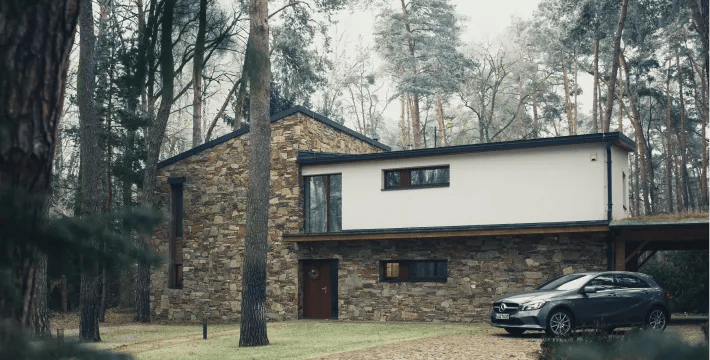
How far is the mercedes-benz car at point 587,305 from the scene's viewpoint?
1625 cm

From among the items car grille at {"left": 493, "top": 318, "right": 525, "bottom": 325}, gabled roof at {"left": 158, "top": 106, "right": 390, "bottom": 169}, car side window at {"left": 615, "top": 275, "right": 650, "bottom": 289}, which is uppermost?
gabled roof at {"left": 158, "top": 106, "right": 390, "bottom": 169}

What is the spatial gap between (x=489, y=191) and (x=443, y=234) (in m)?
1.70

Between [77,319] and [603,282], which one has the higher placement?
[603,282]

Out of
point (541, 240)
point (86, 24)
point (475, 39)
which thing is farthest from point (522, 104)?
point (86, 24)

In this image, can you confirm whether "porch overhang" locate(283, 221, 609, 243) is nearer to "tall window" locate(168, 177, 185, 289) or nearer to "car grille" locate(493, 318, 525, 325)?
"car grille" locate(493, 318, 525, 325)

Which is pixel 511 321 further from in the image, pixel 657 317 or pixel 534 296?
pixel 657 317

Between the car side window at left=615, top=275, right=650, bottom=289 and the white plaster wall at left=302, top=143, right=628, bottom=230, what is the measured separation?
9.25ft

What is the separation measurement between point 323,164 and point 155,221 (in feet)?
70.2

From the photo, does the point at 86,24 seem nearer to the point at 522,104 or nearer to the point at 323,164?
the point at 323,164

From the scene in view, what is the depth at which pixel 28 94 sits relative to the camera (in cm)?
242

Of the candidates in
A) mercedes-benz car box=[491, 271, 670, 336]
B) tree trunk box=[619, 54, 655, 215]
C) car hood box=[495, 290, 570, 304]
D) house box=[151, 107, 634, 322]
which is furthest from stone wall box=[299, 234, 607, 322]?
tree trunk box=[619, 54, 655, 215]

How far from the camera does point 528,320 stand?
1628 cm

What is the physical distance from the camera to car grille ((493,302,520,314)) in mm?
16614

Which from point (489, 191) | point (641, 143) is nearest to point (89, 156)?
point (489, 191)
